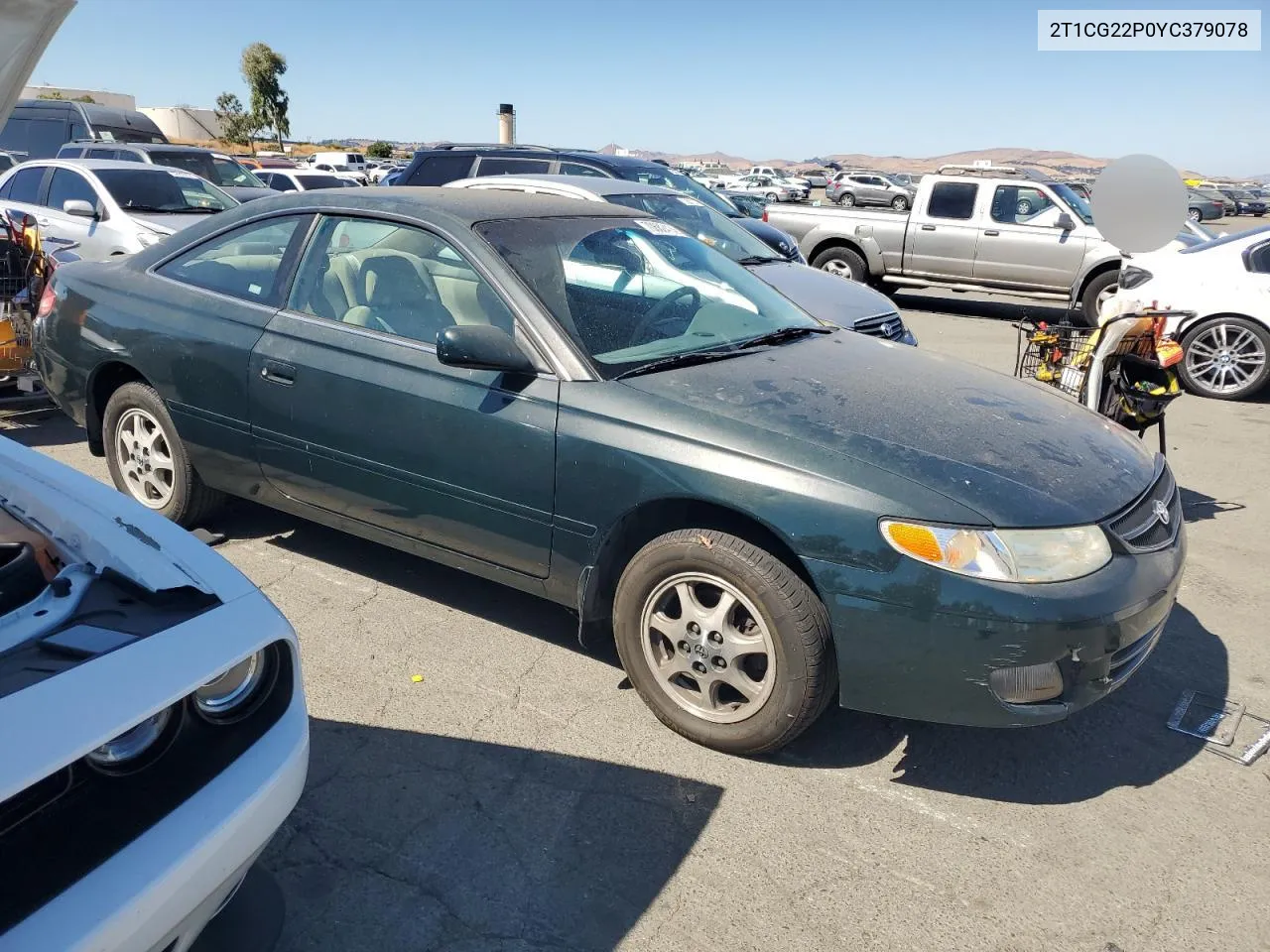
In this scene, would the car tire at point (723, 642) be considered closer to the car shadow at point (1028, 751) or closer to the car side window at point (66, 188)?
the car shadow at point (1028, 751)

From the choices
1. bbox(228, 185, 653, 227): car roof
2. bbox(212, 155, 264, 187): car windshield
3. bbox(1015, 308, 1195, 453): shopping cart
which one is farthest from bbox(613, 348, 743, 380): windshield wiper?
bbox(212, 155, 264, 187): car windshield

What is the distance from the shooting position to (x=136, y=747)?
182 centimetres

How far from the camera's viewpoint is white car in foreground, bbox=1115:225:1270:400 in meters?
8.21

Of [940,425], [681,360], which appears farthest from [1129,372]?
[681,360]

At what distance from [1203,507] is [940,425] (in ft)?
11.3

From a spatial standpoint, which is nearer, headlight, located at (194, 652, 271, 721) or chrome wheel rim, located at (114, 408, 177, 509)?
headlight, located at (194, 652, 271, 721)

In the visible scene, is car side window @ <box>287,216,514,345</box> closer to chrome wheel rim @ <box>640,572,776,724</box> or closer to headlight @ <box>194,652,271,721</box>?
chrome wheel rim @ <box>640,572,776,724</box>

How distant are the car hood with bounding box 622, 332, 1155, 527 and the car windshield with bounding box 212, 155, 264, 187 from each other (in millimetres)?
12422

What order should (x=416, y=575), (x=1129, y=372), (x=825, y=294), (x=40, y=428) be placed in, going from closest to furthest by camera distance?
(x=416, y=575) < (x=1129, y=372) < (x=40, y=428) < (x=825, y=294)

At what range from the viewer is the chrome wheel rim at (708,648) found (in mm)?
2945

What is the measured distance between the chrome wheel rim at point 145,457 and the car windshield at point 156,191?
20.6 ft

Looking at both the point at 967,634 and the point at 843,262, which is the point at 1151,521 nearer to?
the point at 967,634

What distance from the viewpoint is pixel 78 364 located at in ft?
14.8

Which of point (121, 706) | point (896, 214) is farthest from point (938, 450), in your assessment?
point (896, 214)
